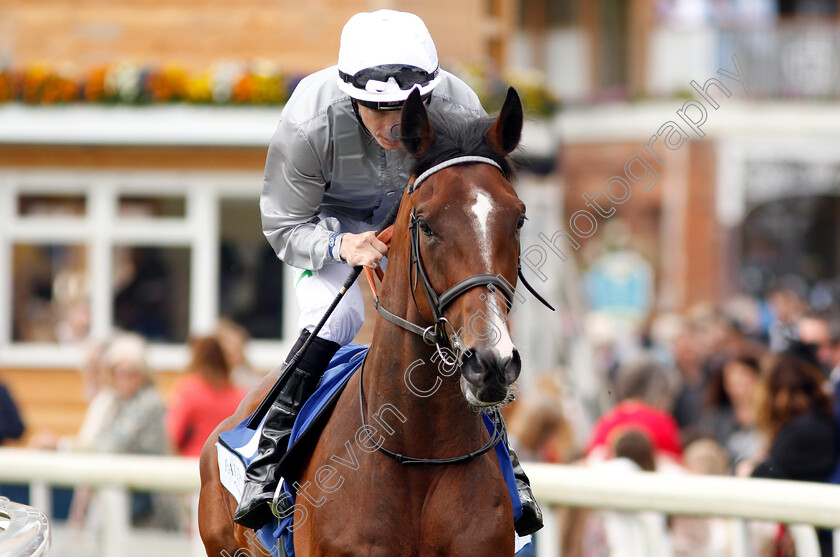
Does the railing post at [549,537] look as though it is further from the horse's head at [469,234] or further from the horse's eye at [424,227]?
the horse's eye at [424,227]

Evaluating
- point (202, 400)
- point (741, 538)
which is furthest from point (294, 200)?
point (202, 400)

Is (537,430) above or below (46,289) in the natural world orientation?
below

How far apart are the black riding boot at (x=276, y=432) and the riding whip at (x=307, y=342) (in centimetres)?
2

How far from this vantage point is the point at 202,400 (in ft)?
22.6

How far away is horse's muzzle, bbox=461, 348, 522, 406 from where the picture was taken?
2646mm

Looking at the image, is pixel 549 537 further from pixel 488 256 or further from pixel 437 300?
pixel 488 256

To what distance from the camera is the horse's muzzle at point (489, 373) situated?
2.65 meters

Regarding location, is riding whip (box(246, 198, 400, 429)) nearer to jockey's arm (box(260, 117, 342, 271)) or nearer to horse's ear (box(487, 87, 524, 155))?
jockey's arm (box(260, 117, 342, 271))

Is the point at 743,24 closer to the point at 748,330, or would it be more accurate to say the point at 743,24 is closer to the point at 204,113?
the point at 748,330

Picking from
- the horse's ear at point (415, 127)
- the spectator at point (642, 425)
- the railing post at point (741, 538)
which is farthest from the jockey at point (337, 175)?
the spectator at point (642, 425)

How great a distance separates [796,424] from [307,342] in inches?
115

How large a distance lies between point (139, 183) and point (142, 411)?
3.81m

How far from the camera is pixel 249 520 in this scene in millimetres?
3602

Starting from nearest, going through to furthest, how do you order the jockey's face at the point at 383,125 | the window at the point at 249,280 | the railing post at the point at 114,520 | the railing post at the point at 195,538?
the jockey's face at the point at 383,125, the railing post at the point at 195,538, the railing post at the point at 114,520, the window at the point at 249,280
